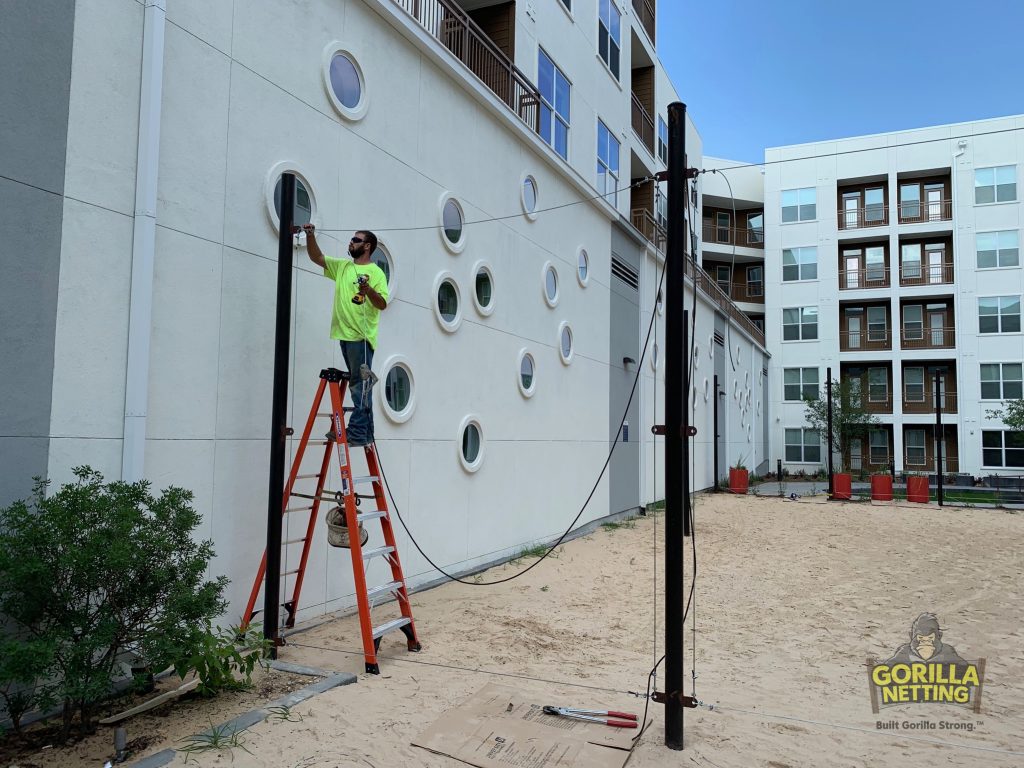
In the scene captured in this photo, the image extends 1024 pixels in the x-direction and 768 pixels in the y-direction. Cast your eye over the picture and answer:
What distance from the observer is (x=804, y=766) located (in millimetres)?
4070

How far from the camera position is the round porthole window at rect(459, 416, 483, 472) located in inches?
369

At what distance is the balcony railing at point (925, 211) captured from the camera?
1486 inches

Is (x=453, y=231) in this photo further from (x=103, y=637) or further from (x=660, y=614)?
(x=103, y=637)

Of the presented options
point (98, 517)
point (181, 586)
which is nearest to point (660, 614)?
point (181, 586)

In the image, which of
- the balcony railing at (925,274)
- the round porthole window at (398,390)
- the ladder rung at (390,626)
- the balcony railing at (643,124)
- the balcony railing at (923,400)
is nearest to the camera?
the ladder rung at (390,626)

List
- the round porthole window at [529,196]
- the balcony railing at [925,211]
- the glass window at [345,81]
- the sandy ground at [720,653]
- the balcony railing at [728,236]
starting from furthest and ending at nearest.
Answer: the balcony railing at [728,236] → the balcony railing at [925,211] → the round porthole window at [529,196] → the glass window at [345,81] → the sandy ground at [720,653]

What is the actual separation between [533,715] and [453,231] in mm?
6391

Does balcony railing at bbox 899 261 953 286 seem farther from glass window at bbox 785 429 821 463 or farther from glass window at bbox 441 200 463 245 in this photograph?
glass window at bbox 441 200 463 245

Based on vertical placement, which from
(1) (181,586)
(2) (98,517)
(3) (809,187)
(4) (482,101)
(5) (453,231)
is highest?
(3) (809,187)

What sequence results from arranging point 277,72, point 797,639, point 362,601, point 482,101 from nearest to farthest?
point 362,601 < point 277,72 < point 797,639 < point 482,101

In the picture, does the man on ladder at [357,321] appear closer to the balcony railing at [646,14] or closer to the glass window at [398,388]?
the glass window at [398,388]

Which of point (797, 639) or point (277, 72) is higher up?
point (277, 72)

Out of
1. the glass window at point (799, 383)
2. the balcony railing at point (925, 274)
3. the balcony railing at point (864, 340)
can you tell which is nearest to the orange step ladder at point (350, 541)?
the glass window at point (799, 383)

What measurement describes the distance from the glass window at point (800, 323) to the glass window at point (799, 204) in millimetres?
5213
